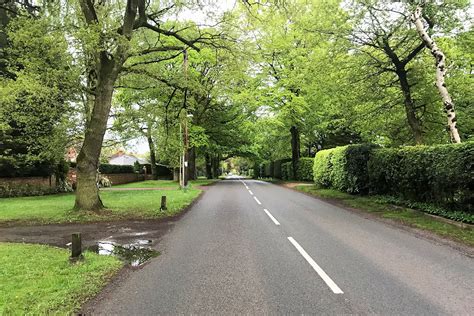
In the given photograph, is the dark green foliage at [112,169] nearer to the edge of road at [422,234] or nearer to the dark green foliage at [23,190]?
the dark green foliage at [23,190]

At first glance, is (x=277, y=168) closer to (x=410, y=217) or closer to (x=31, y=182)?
(x=31, y=182)

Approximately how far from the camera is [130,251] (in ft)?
25.5

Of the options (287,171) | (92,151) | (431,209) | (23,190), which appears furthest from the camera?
(287,171)

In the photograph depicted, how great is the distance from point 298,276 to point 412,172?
9.09 m

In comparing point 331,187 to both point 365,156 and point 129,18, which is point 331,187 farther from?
point 129,18

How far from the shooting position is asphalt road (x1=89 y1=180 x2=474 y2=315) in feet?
14.6

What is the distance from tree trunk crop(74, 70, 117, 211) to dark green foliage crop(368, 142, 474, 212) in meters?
11.9

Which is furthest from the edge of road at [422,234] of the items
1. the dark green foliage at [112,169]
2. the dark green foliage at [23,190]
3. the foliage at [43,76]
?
the dark green foliage at [112,169]

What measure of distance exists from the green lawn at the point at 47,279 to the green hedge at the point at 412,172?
31.7 feet

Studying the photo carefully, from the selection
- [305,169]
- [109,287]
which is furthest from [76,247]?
[305,169]

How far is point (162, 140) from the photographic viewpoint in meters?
22.3

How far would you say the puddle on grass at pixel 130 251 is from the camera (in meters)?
7.02

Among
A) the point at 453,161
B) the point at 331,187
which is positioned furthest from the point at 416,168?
the point at 331,187

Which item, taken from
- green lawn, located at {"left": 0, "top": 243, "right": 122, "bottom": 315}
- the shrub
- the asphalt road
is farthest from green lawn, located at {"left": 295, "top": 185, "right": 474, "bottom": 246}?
green lawn, located at {"left": 0, "top": 243, "right": 122, "bottom": 315}
